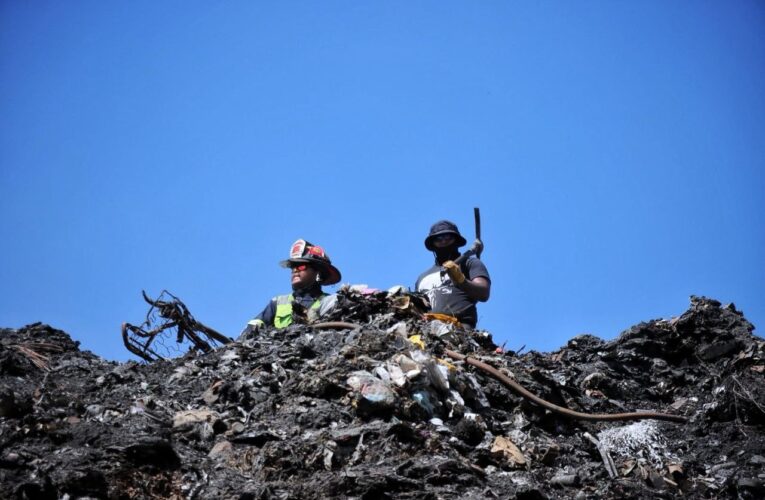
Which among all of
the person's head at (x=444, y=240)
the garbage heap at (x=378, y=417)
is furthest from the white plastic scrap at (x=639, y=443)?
the person's head at (x=444, y=240)

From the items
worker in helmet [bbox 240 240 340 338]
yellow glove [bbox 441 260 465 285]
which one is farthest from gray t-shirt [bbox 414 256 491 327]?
worker in helmet [bbox 240 240 340 338]

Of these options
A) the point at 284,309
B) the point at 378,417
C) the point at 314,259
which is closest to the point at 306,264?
the point at 314,259

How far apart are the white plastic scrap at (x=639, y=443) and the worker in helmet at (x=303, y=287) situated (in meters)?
3.28

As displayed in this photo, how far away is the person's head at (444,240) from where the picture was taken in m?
8.98

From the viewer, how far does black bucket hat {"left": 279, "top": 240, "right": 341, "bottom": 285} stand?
30.0ft

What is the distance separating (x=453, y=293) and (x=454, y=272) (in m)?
0.34

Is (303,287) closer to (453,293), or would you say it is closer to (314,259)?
(314,259)

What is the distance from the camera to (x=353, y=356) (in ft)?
22.2

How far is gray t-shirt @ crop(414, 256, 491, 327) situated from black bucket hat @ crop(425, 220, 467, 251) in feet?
1.14

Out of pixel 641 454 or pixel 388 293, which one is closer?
pixel 641 454

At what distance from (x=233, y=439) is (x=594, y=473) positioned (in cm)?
261

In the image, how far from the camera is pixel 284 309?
8.90 m

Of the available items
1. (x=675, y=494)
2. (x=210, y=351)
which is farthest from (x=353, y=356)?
(x=675, y=494)

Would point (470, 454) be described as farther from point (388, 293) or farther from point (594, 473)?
point (388, 293)
